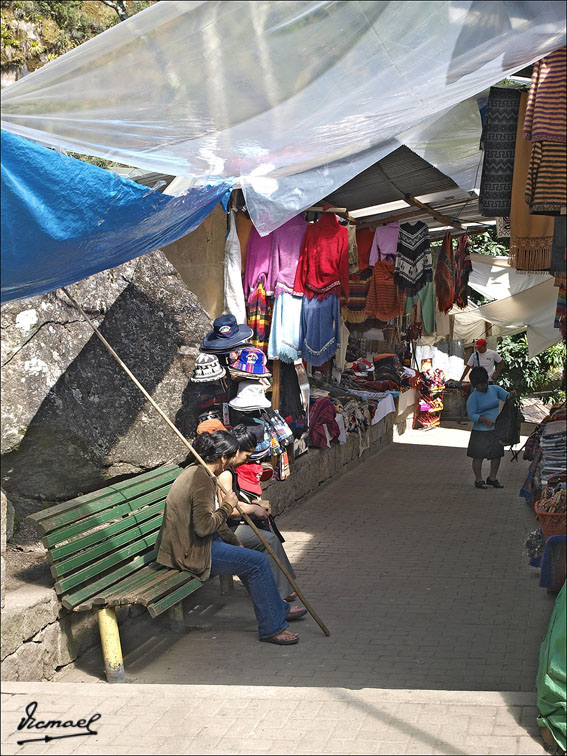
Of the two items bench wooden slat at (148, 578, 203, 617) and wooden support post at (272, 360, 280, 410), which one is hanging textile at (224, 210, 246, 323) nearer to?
wooden support post at (272, 360, 280, 410)

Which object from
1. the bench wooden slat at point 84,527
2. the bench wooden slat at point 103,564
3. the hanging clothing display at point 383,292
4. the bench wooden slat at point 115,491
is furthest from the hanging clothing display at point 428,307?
the bench wooden slat at point 103,564

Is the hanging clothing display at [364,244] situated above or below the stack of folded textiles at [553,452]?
above

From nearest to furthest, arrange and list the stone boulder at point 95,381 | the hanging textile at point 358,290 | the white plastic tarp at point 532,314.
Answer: the stone boulder at point 95,381 → the hanging textile at point 358,290 → the white plastic tarp at point 532,314

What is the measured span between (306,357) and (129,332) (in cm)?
235

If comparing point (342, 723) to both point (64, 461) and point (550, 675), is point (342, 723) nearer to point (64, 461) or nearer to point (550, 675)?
point (550, 675)

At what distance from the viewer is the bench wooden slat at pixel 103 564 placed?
193 inches

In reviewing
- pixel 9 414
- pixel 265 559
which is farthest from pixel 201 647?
pixel 9 414

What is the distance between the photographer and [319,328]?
8.48 m

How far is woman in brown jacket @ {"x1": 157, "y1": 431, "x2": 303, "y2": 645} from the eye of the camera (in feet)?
17.6

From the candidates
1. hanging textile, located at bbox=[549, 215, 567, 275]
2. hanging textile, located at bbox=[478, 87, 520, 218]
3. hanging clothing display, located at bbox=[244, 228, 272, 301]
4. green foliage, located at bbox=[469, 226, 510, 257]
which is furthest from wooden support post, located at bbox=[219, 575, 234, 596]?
green foliage, located at bbox=[469, 226, 510, 257]

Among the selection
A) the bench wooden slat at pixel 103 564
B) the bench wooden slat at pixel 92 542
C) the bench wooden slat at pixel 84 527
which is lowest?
the bench wooden slat at pixel 103 564

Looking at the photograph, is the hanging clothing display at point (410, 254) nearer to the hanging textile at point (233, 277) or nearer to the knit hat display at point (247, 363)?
the hanging textile at point (233, 277)

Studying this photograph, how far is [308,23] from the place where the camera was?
155 inches

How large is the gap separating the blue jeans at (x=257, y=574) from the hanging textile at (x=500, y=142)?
109 inches
